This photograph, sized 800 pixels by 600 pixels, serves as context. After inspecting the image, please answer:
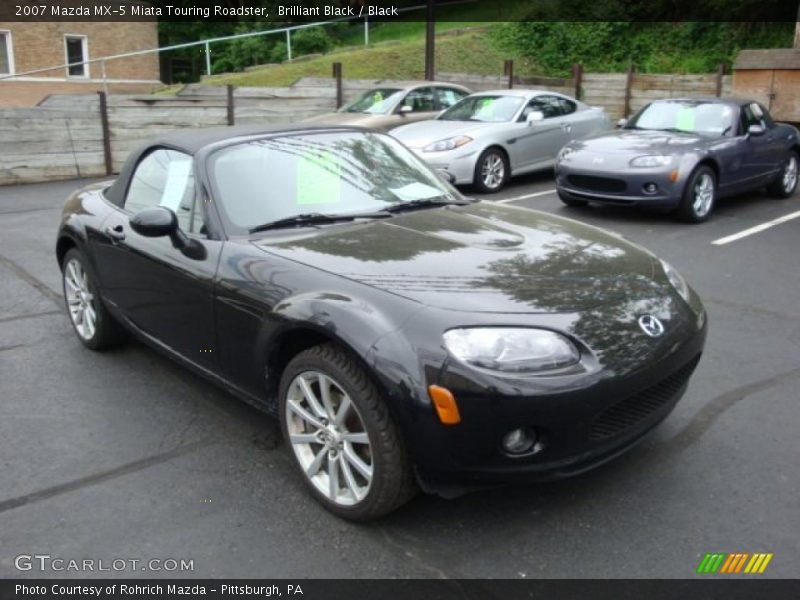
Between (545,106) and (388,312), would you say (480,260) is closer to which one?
(388,312)

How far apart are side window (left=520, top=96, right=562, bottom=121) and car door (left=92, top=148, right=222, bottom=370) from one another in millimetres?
8049

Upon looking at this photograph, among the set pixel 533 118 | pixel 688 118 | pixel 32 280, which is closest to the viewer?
pixel 32 280

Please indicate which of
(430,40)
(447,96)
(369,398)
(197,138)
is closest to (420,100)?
(447,96)

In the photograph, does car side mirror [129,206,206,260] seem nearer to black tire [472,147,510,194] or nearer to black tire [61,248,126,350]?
black tire [61,248,126,350]

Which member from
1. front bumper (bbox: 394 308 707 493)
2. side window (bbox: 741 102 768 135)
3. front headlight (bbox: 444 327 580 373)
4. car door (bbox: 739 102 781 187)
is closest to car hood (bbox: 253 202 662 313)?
front headlight (bbox: 444 327 580 373)

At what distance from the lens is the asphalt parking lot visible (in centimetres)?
279

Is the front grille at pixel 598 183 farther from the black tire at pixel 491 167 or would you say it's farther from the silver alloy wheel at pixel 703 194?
the black tire at pixel 491 167

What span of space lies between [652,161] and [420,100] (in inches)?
223

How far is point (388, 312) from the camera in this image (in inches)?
111

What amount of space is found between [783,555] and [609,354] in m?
0.93

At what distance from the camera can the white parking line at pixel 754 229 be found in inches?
307

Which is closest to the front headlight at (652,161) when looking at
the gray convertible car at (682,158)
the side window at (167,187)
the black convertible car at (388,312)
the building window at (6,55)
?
the gray convertible car at (682,158)

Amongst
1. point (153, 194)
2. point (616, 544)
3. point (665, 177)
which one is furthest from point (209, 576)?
point (665, 177)

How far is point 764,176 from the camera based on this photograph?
379 inches
